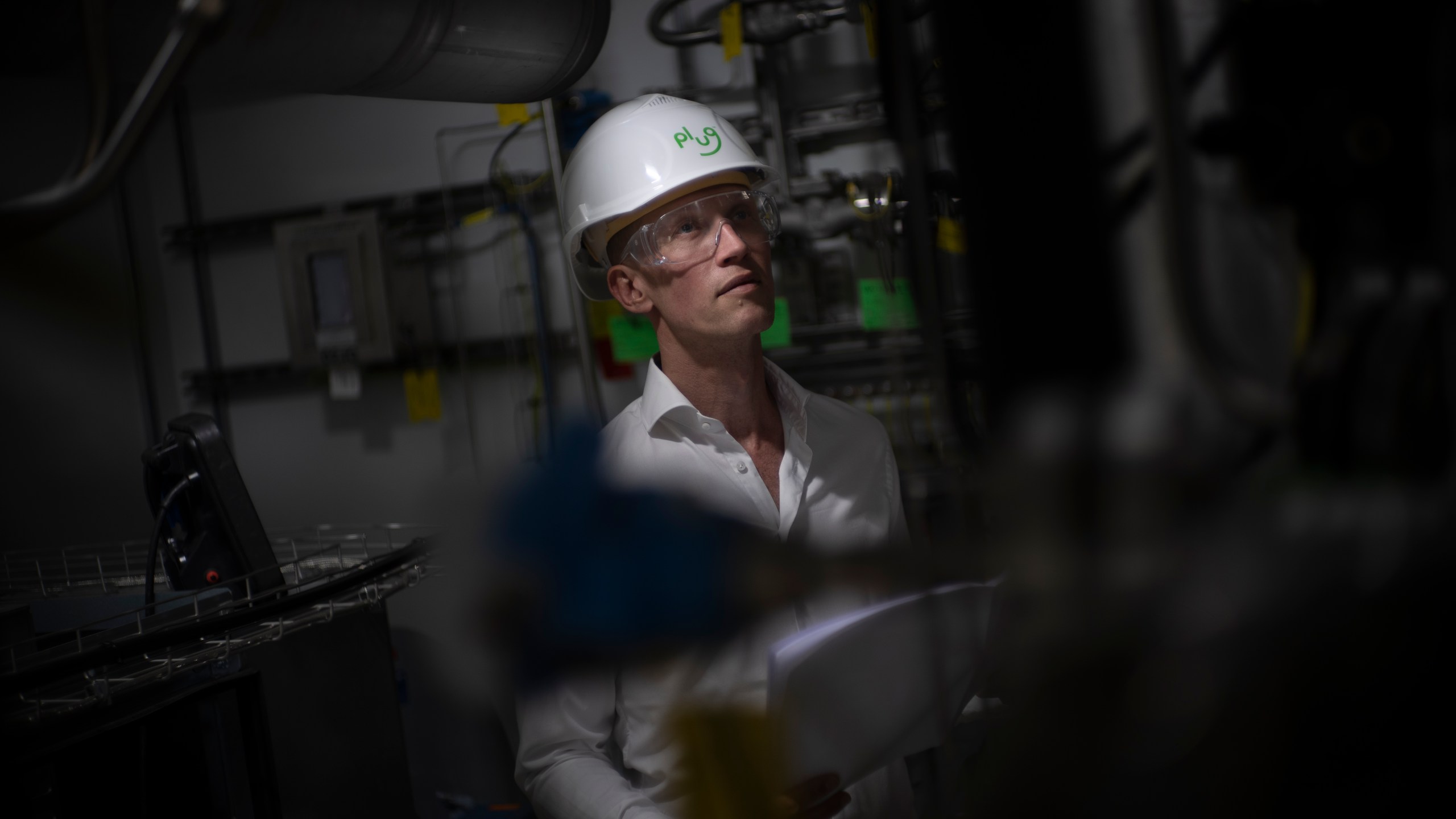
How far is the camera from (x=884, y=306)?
3.98 feet

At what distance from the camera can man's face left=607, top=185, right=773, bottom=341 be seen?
1.09 meters

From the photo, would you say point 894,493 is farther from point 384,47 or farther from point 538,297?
point 538,297

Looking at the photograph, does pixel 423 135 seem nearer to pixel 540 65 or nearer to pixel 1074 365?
pixel 540 65

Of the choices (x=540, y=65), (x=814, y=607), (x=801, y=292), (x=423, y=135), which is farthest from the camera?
(x=423, y=135)

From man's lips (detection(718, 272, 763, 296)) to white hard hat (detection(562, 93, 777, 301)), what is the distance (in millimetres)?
131

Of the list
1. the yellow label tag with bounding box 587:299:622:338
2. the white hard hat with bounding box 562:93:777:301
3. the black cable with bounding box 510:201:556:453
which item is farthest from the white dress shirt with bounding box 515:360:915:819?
the black cable with bounding box 510:201:556:453

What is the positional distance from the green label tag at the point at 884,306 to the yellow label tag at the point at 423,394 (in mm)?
1289

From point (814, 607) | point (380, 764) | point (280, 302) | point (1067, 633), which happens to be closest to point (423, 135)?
point (280, 302)

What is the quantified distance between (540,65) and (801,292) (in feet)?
5.62

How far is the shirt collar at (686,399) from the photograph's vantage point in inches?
43.3

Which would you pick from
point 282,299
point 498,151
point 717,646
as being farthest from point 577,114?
point 717,646

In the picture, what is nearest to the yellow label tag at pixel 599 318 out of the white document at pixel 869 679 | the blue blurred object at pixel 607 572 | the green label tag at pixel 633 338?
the green label tag at pixel 633 338

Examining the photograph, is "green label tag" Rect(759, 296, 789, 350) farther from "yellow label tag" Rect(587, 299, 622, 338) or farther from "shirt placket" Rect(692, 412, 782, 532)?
"shirt placket" Rect(692, 412, 782, 532)

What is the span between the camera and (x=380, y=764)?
134 centimetres
